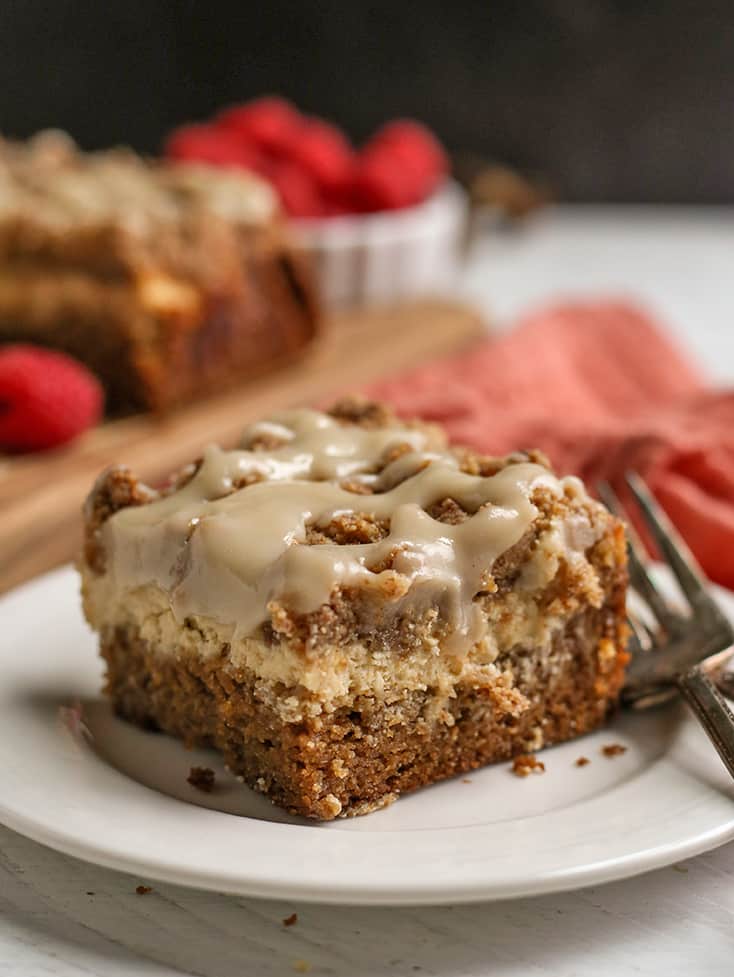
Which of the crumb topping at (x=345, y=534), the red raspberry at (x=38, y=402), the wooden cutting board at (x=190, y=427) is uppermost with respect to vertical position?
the crumb topping at (x=345, y=534)

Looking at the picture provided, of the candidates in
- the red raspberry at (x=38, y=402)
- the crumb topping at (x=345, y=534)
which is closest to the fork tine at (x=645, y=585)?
the crumb topping at (x=345, y=534)

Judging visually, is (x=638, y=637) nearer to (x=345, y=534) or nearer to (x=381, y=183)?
(x=345, y=534)

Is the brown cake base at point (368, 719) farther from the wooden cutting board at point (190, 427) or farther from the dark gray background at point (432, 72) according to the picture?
the dark gray background at point (432, 72)

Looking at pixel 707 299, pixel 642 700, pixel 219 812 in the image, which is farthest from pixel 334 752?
pixel 707 299

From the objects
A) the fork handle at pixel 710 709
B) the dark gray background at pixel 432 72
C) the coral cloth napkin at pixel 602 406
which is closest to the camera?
the fork handle at pixel 710 709

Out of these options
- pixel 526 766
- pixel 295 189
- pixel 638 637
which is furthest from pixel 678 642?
pixel 295 189

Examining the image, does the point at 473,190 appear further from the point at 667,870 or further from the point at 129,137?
the point at 667,870

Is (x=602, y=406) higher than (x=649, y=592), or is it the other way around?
(x=649, y=592)
